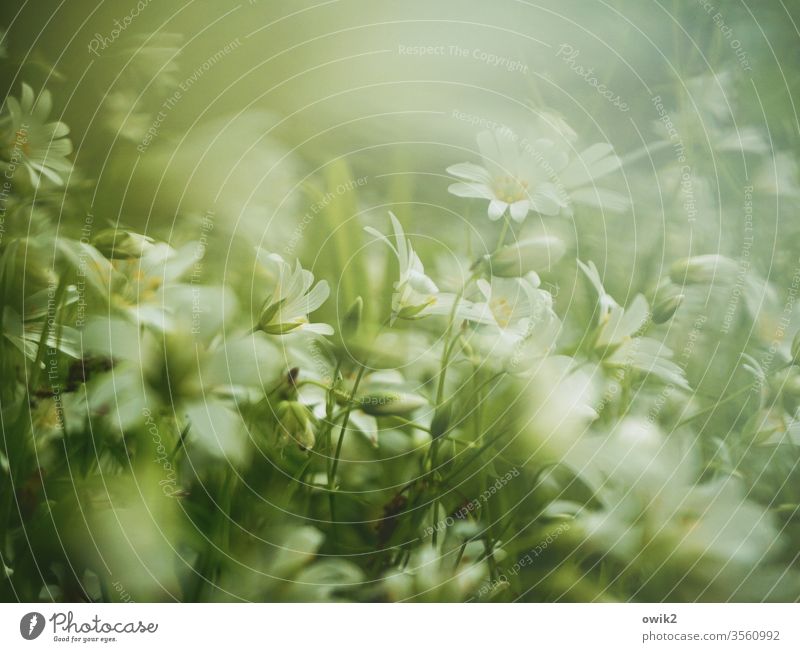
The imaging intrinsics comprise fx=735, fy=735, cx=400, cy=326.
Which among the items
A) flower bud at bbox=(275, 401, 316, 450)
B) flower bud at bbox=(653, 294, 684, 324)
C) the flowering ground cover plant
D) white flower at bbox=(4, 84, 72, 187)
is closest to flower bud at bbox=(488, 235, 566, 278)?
the flowering ground cover plant

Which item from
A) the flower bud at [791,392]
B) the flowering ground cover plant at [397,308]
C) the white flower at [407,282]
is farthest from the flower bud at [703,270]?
the white flower at [407,282]

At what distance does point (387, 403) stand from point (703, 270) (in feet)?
1.05

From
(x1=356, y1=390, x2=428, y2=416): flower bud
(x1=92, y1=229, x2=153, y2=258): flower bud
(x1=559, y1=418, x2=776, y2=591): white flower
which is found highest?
(x1=92, y1=229, x2=153, y2=258): flower bud

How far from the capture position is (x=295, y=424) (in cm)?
62

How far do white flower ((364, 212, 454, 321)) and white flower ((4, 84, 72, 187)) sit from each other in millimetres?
262

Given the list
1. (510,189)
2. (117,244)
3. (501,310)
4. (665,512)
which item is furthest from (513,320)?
(117,244)

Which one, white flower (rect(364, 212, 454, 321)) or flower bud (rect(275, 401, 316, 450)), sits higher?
white flower (rect(364, 212, 454, 321))

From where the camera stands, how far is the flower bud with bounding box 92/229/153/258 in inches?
24.1

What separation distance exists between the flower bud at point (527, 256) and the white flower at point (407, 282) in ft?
0.21

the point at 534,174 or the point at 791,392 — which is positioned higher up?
the point at 534,174

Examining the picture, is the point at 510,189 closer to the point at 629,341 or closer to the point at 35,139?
the point at 629,341

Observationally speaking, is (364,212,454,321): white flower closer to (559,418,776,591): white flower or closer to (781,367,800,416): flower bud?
(559,418,776,591): white flower
